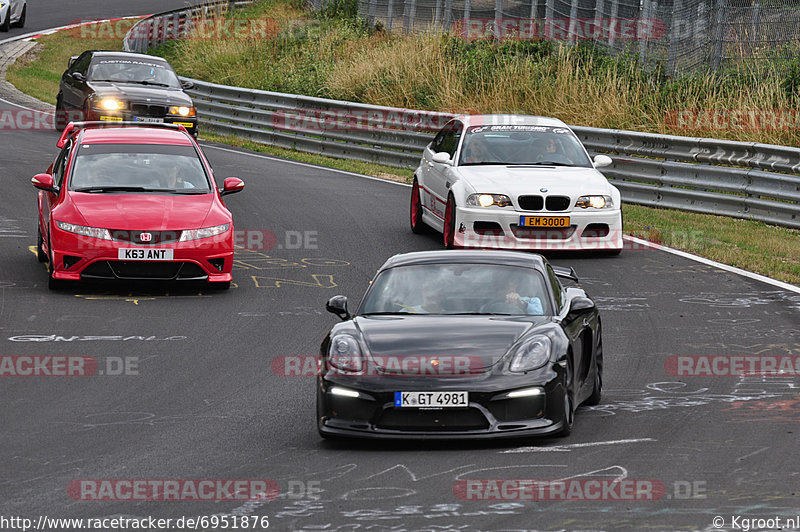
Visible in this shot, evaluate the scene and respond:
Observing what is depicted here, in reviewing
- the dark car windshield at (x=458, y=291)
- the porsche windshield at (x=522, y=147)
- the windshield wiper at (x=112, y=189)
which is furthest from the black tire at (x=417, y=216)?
the dark car windshield at (x=458, y=291)

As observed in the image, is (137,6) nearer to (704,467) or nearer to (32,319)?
(32,319)

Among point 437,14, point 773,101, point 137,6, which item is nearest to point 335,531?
point 773,101

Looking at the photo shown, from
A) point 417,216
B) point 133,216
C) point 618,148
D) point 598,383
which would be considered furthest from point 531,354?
point 618,148

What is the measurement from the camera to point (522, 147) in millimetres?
17734

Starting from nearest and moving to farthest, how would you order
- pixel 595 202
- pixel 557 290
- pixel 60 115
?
pixel 557 290 < pixel 595 202 < pixel 60 115

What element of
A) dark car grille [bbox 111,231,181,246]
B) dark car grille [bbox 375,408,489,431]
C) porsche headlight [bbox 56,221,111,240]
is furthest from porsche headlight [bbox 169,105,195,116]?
dark car grille [bbox 375,408,489,431]

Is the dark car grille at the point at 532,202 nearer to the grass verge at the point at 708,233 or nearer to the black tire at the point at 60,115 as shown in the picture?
the grass verge at the point at 708,233

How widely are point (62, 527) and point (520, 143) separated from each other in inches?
478

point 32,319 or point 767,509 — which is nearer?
point 767,509

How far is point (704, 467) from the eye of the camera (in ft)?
24.7

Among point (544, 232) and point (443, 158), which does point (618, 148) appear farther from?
point (544, 232)

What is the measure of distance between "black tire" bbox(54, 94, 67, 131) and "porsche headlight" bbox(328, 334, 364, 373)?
21.0 meters

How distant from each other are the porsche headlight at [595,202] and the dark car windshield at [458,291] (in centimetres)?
712

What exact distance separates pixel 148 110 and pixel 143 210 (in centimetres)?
1251
